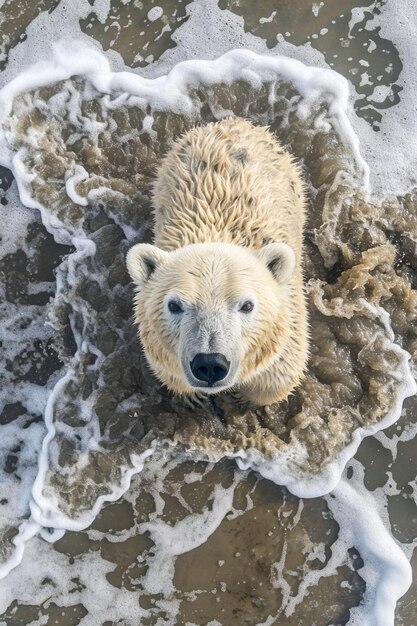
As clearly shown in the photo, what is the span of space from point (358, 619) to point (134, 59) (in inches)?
224

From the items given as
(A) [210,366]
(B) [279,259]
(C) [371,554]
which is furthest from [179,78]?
(C) [371,554]

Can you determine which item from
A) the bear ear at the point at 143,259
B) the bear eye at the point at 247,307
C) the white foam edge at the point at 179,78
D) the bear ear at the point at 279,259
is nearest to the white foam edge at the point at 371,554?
the bear ear at the point at 279,259

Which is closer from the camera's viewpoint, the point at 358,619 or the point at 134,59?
the point at 358,619

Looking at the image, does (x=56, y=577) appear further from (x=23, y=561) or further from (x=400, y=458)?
(x=400, y=458)

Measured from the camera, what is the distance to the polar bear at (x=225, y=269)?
13.5 ft

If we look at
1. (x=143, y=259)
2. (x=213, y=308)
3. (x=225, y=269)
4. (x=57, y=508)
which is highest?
(x=225, y=269)

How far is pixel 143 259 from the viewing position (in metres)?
4.55

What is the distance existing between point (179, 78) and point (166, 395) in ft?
10.2

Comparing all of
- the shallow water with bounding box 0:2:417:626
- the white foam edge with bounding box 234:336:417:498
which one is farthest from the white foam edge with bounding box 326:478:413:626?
the white foam edge with bounding box 234:336:417:498

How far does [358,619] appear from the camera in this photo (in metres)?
5.68

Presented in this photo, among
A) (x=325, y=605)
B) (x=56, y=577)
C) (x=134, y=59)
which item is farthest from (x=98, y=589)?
(x=134, y=59)

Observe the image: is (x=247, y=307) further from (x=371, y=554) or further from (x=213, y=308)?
(x=371, y=554)

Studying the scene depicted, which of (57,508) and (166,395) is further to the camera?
(166,395)

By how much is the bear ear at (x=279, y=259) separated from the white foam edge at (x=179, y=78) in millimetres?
2465
